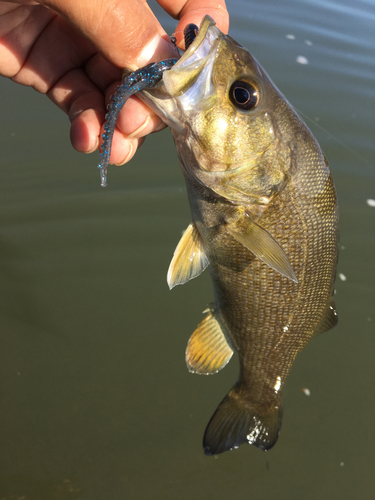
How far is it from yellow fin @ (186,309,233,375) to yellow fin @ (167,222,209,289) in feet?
1.06

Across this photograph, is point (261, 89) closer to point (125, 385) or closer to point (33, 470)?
point (125, 385)

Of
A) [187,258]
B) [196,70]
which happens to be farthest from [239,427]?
[196,70]

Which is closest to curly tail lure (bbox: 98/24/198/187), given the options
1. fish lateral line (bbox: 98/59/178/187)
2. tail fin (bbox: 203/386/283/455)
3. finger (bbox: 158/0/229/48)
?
fish lateral line (bbox: 98/59/178/187)

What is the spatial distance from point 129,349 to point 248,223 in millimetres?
1619

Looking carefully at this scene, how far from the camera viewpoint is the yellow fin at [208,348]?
6.90ft

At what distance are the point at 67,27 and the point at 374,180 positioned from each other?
3263mm

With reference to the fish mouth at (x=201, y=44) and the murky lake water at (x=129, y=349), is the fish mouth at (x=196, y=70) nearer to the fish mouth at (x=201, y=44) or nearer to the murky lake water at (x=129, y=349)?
the fish mouth at (x=201, y=44)

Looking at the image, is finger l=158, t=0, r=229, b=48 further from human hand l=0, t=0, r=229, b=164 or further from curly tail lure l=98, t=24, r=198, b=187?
curly tail lure l=98, t=24, r=198, b=187

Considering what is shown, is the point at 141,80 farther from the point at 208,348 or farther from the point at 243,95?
the point at 208,348

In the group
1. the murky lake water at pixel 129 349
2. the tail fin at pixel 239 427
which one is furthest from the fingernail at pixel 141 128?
the murky lake water at pixel 129 349

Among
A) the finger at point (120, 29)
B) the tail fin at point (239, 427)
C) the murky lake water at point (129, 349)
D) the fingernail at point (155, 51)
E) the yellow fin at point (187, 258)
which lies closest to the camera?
the finger at point (120, 29)

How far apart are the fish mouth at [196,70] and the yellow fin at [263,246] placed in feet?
1.71

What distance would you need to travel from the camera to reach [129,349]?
2904 millimetres

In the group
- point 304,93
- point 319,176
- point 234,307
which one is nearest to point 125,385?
point 234,307
